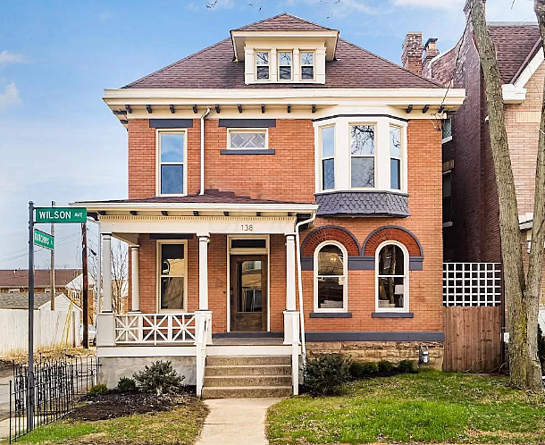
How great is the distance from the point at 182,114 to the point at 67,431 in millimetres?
9001

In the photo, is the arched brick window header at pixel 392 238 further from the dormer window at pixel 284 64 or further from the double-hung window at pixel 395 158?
the dormer window at pixel 284 64


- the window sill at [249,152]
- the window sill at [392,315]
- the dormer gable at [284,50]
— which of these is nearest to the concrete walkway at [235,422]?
the window sill at [392,315]

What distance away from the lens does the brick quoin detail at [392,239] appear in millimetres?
15578

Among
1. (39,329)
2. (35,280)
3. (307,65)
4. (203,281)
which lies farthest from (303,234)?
(35,280)

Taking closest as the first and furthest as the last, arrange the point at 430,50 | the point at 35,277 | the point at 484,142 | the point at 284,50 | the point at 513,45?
the point at 284,50
the point at 484,142
the point at 513,45
the point at 430,50
the point at 35,277

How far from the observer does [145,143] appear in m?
15.7

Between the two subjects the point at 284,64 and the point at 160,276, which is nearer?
the point at 160,276

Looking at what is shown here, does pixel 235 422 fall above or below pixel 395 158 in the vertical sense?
below

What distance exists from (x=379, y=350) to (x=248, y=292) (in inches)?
147

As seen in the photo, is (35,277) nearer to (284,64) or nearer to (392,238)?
(284,64)

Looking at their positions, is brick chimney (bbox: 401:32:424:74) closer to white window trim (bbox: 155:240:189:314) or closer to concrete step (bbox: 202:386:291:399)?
white window trim (bbox: 155:240:189:314)

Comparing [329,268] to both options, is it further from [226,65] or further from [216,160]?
[226,65]

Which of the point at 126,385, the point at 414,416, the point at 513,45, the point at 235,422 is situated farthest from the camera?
the point at 513,45

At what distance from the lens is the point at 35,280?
56.4m
